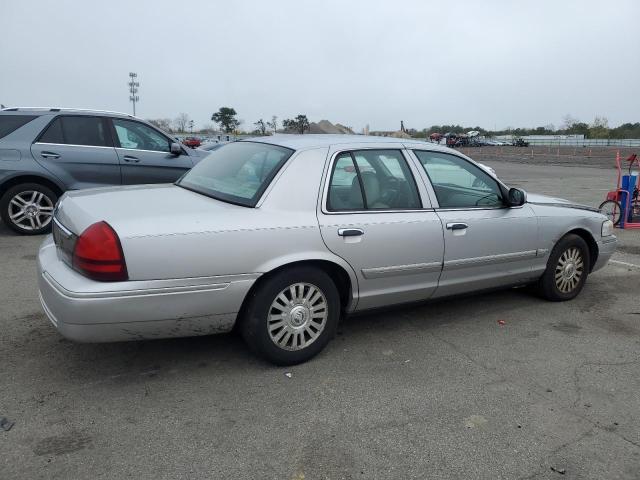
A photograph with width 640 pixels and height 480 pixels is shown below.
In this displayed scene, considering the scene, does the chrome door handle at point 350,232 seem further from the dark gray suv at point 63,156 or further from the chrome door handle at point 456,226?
the dark gray suv at point 63,156

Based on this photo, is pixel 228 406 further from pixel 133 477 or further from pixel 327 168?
pixel 327 168

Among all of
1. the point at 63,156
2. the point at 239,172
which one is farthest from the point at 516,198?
the point at 63,156

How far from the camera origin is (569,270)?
5.04 m

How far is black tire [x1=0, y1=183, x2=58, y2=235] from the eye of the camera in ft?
23.3

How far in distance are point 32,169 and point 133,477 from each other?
5.87 metres

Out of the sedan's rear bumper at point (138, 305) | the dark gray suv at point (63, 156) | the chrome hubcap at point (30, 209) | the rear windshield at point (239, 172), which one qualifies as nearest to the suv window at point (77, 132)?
the dark gray suv at point (63, 156)

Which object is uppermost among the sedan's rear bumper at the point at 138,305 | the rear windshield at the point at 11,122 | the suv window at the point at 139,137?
the rear windshield at the point at 11,122

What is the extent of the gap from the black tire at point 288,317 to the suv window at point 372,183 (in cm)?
53

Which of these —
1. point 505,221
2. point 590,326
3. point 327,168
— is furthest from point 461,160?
point 590,326

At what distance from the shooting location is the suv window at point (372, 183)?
372cm

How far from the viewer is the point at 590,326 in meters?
4.52

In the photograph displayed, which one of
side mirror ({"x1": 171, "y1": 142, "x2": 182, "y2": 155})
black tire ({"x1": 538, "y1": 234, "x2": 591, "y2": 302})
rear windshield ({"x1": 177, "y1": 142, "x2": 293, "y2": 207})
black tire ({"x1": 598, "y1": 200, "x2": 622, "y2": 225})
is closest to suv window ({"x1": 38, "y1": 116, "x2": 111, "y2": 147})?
side mirror ({"x1": 171, "y1": 142, "x2": 182, "y2": 155})

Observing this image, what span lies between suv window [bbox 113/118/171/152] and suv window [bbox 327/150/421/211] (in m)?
4.82

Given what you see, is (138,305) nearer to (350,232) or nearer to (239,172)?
(239,172)
